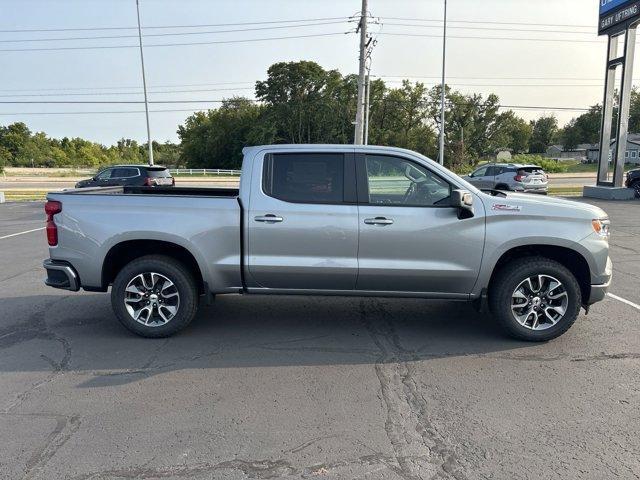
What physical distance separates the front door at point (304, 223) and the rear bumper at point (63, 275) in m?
1.79

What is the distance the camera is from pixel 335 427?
3.35 metres

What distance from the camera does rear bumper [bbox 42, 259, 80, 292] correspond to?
4934mm

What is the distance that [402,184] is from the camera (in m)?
4.86

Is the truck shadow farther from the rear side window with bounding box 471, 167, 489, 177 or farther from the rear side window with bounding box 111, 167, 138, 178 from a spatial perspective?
the rear side window with bounding box 471, 167, 489, 177

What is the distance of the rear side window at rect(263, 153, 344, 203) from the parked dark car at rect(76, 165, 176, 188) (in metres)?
15.0

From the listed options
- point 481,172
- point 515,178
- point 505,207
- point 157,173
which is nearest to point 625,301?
point 505,207

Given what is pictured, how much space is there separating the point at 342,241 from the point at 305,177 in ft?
2.49

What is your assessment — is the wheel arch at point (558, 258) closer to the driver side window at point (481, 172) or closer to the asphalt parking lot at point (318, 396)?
the asphalt parking lot at point (318, 396)

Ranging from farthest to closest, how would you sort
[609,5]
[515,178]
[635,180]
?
[635,180]
[515,178]
[609,5]

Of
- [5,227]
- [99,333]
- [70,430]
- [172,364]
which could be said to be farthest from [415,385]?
[5,227]

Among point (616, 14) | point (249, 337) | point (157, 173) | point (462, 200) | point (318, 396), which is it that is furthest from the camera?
point (616, 14)

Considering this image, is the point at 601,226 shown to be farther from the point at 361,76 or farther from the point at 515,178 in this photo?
the point at 361,76

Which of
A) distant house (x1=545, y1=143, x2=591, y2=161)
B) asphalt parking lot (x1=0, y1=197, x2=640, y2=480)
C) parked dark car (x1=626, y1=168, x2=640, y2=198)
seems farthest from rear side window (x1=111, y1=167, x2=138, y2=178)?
distant house (x1=545, y1=143, x2=591, y2=161)

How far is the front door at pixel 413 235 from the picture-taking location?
185 inches
